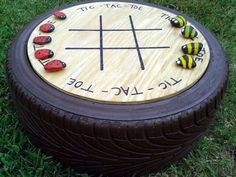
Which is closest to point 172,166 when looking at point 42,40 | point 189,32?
point 189,32

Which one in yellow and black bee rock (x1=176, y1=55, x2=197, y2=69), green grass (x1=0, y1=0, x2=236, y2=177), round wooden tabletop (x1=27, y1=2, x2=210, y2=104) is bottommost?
green grass (x1=0, y1=0, x2=236, y2=177)

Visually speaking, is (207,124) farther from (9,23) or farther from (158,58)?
(9,23)

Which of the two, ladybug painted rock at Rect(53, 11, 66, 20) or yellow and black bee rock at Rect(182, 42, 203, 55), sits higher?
yellow and black bee rock at Rect(182, 42, 203, 55)

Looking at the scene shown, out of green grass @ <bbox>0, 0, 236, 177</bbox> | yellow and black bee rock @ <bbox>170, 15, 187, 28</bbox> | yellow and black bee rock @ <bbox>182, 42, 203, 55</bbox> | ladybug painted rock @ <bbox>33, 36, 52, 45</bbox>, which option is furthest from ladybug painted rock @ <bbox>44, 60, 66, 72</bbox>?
yellow and black bee rock @ <bbox>170, 15, 187, 28</bbox>

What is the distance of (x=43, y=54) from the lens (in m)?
2.07

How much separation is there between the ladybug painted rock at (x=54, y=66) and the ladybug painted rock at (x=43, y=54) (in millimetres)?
72

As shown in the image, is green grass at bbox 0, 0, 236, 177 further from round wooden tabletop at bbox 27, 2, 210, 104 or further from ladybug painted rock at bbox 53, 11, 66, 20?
ladybug painted rock at bbox 53, 11, 66, 20

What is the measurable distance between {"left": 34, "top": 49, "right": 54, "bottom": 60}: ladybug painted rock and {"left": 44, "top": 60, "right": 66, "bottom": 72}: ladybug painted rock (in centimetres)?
7

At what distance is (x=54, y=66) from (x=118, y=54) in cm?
35

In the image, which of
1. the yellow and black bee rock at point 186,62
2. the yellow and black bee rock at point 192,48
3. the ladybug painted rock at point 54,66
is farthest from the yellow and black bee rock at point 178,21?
the ladybug painted rock at point 54,66

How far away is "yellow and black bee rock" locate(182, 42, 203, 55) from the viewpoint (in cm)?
213

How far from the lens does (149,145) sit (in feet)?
6.13

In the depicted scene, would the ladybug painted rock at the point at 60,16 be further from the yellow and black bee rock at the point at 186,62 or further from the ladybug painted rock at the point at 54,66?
the yellow and black bee rock at the point at 186,62

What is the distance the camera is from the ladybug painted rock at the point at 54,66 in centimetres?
198
